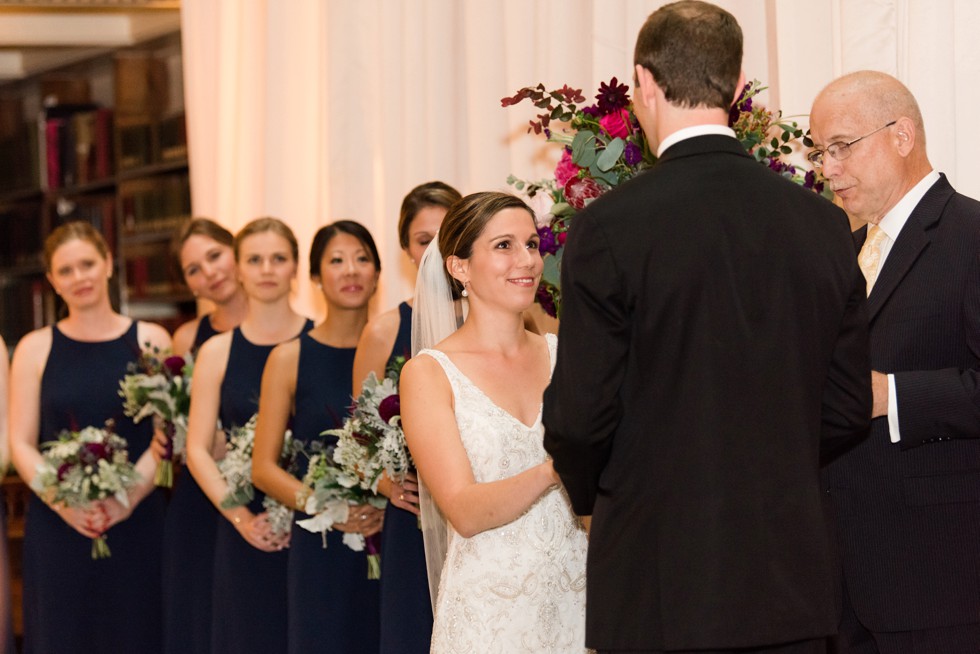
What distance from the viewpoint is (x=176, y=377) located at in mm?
4852

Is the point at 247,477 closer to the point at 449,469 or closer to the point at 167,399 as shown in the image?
the point at 167,399

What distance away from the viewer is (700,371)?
199cm

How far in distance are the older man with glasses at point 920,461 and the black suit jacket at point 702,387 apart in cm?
64

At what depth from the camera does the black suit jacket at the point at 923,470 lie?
262 centimetres

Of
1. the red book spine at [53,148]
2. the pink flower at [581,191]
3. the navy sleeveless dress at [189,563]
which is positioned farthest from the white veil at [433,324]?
the red book spine at [53,148]

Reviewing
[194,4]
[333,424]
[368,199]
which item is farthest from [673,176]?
[194,4]

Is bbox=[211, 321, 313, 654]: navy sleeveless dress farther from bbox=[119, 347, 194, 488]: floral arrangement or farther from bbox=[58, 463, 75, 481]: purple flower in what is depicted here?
bbox=[58, 463, 75, 481]: purple flower

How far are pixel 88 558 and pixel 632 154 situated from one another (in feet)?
10.8

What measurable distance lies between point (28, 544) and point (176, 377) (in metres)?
0.97

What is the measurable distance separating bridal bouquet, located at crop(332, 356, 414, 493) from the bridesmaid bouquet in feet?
0.75

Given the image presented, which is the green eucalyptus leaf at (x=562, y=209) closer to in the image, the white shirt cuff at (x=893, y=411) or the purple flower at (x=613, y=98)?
the purple flower at (x=613, y=98)

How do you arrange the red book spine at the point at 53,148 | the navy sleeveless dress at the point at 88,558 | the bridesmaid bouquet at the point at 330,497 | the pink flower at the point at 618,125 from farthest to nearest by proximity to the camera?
the red book spine at the point at 53,148 < the navy sleeveless dress at the point at 88,558 < the bridesmaid bouquet at the point at 330,497 < the pink flower at the point at 618,125

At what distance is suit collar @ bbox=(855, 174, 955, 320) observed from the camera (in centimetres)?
267

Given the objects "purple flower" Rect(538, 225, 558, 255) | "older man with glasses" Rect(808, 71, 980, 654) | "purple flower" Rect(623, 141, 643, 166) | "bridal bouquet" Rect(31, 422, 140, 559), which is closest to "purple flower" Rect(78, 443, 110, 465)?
"bridal bouquet" Rect(31, 422, 140, 559)
